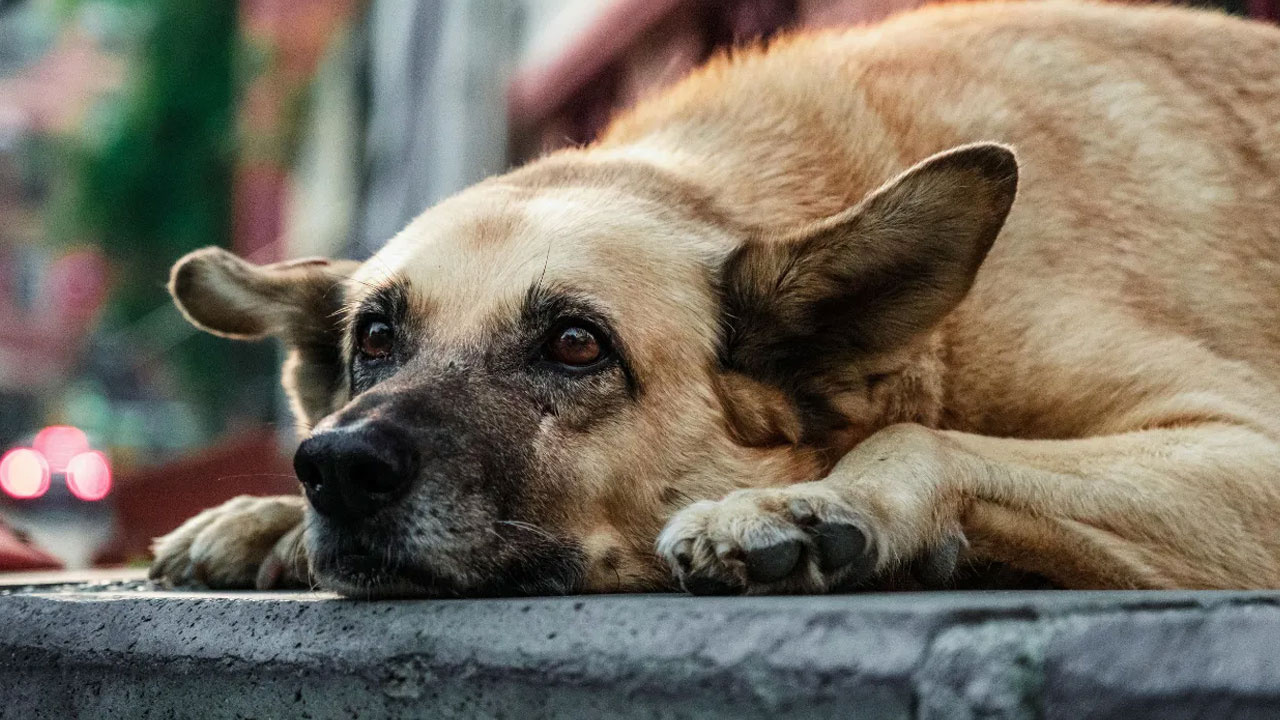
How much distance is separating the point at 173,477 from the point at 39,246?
22.1 meters

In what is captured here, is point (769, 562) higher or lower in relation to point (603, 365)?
lower

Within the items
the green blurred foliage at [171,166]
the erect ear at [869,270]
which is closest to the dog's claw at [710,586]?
the erect ear at [869,270]

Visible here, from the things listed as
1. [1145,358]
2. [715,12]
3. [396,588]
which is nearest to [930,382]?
[1145,358]

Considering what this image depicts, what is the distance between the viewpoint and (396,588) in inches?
87.4

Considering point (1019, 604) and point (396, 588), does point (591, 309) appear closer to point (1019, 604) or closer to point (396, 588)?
point (396, 588)

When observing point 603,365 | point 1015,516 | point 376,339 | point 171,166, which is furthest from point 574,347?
point 171,166

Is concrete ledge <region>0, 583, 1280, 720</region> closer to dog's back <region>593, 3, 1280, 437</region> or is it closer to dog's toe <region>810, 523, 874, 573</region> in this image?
dog's toe <region>810, 523, 874, 573</region>

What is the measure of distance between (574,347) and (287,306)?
1019 mm

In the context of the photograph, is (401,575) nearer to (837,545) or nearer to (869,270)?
(837,545)

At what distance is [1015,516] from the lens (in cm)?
231

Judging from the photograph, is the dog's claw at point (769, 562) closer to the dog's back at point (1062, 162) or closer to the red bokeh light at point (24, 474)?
the dog's back at point (1062, 162)

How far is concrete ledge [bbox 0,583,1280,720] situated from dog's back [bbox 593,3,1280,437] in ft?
3.24

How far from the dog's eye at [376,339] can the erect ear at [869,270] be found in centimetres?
71

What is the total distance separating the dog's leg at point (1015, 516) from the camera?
2.04 m
